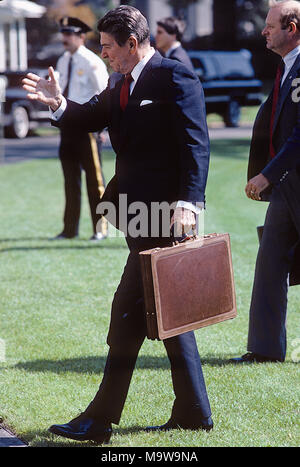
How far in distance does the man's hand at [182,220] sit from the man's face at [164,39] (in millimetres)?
6688

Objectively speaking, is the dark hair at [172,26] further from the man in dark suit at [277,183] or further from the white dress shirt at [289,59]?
the white dress shirt at [289,59]

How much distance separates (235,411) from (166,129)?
157 cm

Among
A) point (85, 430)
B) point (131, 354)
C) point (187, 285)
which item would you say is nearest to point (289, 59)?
point (187, 285)

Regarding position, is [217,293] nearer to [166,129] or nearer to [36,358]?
[166,129]

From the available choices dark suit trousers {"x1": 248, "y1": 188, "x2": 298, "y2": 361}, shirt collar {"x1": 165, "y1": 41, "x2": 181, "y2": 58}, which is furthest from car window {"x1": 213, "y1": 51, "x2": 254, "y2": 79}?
dark suit trousers {"x1": 248, "y1": 188, "x2": 298, "y2": 361}

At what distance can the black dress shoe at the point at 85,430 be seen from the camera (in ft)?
12.9

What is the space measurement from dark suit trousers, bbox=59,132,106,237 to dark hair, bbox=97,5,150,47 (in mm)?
5311

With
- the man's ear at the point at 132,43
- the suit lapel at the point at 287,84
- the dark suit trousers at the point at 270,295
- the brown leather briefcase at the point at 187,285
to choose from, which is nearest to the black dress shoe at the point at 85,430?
the brown leather briefcase at the point at 187,285

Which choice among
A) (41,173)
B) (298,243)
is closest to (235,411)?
(298,243)

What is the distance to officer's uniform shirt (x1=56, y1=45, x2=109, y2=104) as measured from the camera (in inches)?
353

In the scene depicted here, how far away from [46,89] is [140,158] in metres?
0.61

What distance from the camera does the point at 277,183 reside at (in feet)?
15.2

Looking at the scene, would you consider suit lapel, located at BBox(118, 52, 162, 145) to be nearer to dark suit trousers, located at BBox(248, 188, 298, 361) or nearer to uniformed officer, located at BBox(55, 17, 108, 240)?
dark suit trousers, located at BBox(248, 188, 298, 361)

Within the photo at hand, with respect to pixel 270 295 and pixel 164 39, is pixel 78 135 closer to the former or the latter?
pixel 164 39
